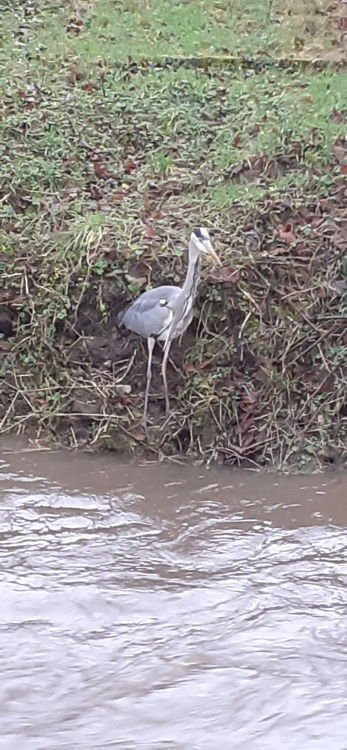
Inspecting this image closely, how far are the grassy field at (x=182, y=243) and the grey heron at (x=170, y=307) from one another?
0.32m

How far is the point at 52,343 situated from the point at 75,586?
7.33ft

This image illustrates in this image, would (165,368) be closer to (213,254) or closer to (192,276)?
(192,276)

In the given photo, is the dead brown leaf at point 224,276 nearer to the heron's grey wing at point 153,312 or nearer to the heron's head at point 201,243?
the heron's grey wing at point 153,312

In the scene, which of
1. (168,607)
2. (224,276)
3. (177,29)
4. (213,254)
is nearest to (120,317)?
(224,276)

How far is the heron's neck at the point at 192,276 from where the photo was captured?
673 cm

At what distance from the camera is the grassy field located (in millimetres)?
7031

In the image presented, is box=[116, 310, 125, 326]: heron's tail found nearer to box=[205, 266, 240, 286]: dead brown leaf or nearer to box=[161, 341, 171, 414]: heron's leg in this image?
box=[161, 341, 171, 414]: heron's leg

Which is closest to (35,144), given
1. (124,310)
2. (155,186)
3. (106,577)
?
(155,186)

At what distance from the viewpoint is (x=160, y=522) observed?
20.3ft

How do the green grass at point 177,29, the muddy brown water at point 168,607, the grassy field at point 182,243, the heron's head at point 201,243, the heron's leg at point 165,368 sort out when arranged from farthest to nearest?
the green grass at point 177,29
the grassy field at point 182,243
the heron's leg at point 165,368
the heron's head at point 201,243
the muddy brown water at point 168,607

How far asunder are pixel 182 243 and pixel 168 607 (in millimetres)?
2846

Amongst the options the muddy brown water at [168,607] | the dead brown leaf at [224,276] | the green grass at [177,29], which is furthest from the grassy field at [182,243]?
the muddy brown water at [168,607]

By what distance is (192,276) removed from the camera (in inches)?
265

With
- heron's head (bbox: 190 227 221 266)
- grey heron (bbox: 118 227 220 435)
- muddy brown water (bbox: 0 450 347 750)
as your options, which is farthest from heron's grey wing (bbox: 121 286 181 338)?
muddy brown water (bbox: 0 450 347 750)
